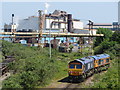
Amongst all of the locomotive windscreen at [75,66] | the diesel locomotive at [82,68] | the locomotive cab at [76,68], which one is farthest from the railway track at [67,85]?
the locomotive windscreen at [75,66]

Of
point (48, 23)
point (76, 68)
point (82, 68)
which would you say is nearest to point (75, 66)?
point (76, 68)

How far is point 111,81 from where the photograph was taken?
48.4 ft

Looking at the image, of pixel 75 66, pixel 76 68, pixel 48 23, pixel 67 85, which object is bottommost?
pixel 67 85

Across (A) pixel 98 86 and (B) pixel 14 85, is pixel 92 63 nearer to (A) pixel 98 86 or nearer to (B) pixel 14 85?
(A) pixel 98 86

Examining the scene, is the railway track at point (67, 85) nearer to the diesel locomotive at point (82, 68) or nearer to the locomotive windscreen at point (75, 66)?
the diesel locomotive at point (82, 68)

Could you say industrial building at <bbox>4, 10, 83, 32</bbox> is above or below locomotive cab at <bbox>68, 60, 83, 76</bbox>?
above

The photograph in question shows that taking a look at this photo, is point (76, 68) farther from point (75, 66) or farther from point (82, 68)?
point (82, 68)

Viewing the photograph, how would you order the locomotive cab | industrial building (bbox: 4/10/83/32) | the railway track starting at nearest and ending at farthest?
1. the railway track
2. the locomotive cab
3. industrial building (bbox: 4/10/83/32)

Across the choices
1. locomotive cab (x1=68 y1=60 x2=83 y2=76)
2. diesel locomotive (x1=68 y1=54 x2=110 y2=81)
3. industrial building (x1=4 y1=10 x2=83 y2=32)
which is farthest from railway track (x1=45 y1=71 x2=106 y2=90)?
industrial building (x1=4 y1=10 x2=83 y2=32)

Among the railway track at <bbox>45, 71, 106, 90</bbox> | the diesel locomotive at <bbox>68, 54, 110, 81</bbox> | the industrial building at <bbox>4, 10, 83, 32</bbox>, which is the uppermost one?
the industrial building at <bbox>4, 10, 83, 32</bbox>

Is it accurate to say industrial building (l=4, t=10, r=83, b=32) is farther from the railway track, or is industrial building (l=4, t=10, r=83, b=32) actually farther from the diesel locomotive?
the railway track

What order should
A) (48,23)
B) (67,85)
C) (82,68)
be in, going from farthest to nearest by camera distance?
(48,23)
(82,68)
(67,85)

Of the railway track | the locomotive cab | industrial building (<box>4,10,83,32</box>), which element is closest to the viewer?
the railway track

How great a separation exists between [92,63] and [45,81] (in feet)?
21.7
